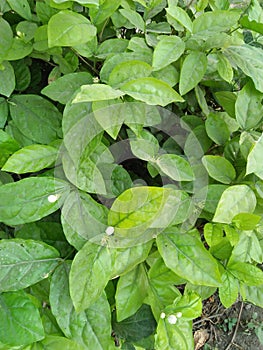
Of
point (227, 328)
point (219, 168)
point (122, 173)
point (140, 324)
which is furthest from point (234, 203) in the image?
point (227, 328)

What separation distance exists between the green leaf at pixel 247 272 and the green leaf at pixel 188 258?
147 millimetres

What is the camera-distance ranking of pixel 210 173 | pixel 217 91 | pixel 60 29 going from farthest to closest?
1. pixel 217 91
2. pixel 210 173
3. pixel 60 29

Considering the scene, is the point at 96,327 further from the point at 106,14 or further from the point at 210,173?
the point at 106,14

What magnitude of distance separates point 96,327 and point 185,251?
0.54ft

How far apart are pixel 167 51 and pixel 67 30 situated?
0.17 m

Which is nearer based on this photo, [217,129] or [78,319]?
[78,319]

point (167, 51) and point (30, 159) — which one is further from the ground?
point (167, 51)

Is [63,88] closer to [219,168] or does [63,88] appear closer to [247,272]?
[219,168]

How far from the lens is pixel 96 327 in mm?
628

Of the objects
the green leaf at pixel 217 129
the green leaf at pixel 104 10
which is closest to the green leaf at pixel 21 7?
the green leaf at pixel 104 10

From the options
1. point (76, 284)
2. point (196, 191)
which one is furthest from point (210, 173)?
point (76, 284)

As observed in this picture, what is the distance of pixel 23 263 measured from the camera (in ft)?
2.02

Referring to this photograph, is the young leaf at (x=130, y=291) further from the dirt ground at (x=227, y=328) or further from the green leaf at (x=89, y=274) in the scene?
the dirt ground at (x=227, y=328)

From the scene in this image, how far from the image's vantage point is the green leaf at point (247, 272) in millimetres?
770
